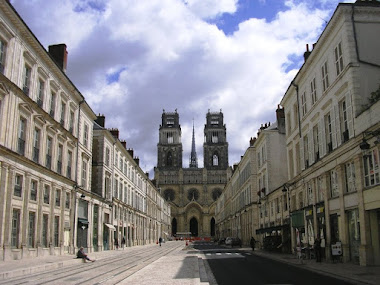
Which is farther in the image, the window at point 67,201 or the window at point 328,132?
the window at point 67,201

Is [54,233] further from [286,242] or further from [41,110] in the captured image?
[286,242]

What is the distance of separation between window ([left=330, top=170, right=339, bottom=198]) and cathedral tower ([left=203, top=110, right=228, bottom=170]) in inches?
4039

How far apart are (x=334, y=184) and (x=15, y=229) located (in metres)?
17.0

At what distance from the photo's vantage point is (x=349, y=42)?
20.0 meters

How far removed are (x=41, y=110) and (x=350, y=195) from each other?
17.8 m

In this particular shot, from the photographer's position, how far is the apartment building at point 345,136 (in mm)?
18188

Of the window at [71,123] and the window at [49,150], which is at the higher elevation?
the window at [71,123]

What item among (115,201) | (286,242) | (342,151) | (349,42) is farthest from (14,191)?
(115,201)

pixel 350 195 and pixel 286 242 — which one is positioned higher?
pixel 350 195

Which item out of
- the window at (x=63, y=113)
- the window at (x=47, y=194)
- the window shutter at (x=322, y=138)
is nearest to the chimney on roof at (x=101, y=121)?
the window at (x=63, y=113)

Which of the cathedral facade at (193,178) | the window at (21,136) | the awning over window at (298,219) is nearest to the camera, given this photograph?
the window at (21,136)

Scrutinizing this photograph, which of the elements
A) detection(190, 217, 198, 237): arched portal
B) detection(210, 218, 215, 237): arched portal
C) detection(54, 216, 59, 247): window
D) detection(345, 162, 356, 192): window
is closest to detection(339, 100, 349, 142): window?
detection(345, 162, 356, 192): window

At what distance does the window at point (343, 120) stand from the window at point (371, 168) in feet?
7.76

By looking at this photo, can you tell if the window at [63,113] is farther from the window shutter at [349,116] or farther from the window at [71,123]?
the window shutter at [349,116]
